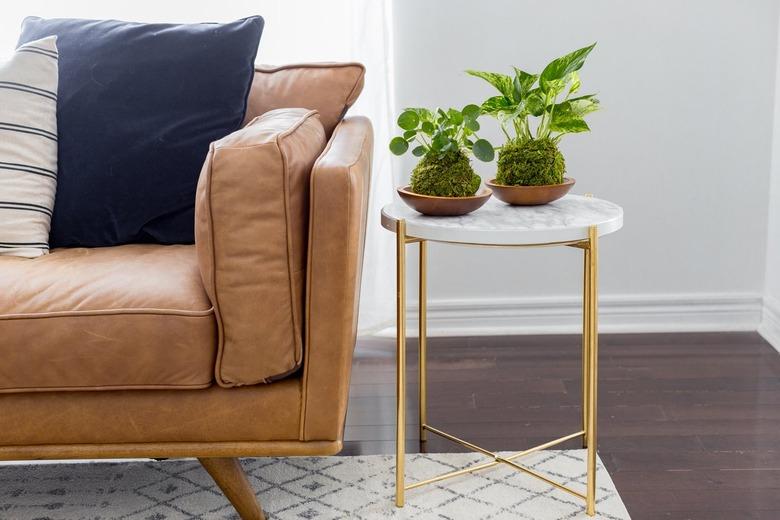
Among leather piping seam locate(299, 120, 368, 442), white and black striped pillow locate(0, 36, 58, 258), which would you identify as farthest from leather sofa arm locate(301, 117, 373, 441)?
white and black striped pillow locate(0, 36, 58, 258)

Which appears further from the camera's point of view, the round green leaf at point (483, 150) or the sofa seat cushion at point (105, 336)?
the round green leaf at point (483, 150)

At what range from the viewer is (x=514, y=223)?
1.62 meters

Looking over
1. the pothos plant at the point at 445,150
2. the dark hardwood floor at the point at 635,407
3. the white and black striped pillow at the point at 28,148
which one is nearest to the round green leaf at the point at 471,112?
the pothos plant at the point at 445,150

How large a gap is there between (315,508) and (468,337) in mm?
1039

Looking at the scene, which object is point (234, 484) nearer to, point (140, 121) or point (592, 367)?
point (592, 367)

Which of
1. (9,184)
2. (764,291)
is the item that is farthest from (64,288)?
(764,291)

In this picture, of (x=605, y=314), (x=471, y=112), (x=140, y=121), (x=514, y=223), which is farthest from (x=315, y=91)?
(x=605, y=314)

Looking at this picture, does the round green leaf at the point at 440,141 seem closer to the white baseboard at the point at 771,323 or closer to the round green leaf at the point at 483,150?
the round green leaf at the point at 483,150

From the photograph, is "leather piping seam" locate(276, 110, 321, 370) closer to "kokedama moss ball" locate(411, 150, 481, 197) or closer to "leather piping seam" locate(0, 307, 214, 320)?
"leather piping seam" locate(0, 307, 214, 320)

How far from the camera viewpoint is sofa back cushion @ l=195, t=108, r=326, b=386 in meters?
1.47

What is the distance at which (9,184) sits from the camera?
1824 millimetres

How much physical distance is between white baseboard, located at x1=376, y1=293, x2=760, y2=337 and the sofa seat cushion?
1.22m

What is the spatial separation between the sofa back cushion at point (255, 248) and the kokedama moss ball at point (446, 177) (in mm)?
244

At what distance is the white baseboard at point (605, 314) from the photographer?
8.82 feet
